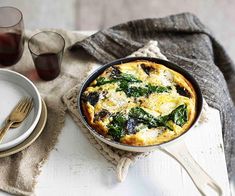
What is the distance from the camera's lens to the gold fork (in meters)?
1.16

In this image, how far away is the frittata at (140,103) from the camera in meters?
1.09

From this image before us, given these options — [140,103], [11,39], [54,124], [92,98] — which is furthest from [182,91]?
[11,39]

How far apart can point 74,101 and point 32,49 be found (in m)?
0.22

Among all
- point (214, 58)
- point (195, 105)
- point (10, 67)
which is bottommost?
point (10, 67)

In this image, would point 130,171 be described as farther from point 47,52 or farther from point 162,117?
point 47,52

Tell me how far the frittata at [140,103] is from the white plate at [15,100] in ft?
0.42

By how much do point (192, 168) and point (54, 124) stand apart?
14.0 inches

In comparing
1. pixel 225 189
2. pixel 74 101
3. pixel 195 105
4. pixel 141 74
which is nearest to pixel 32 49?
pixel 74 101

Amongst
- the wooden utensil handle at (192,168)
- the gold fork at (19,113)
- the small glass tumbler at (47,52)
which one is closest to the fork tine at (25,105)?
the gold fork at (19,113)

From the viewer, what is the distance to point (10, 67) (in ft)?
4.49

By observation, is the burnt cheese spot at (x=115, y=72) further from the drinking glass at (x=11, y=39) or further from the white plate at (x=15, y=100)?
the drinking glass at (x=11, y=39)

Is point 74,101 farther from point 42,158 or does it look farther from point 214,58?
point 214,58

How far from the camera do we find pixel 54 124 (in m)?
1.22

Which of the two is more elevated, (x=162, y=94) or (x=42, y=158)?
(x=162, y=94)
